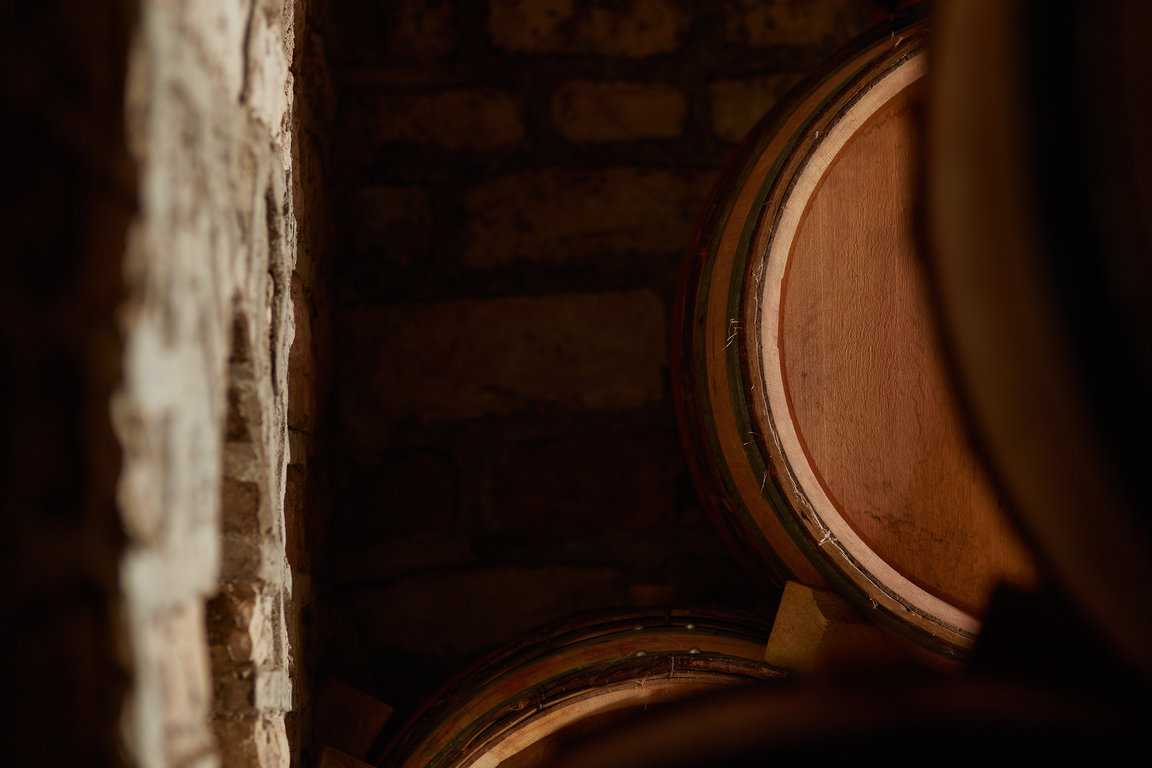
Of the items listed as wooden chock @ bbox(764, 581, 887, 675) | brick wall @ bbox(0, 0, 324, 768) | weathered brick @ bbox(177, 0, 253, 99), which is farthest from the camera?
wooden chock @ bbox(764, 581, 887, 675)

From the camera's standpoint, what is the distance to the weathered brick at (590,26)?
168cm

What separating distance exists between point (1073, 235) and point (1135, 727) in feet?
1.17

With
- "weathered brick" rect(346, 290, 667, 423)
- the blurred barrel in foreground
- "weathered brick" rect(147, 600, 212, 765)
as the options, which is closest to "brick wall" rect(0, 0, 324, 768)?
"weathered brick" rect(147, 600, 212, 765)

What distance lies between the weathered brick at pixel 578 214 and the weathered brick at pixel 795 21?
36 centimetres

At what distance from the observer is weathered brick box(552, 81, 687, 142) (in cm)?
171

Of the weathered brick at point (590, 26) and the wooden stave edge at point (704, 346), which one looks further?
the weathered brick at point (590, 26)

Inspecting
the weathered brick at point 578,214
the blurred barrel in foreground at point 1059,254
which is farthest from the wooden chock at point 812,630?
the weathered brick at point 578,214

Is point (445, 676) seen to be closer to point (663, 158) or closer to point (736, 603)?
point (736, 603)

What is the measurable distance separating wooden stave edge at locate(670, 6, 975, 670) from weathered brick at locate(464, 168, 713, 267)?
473mm

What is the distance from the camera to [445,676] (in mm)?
1686

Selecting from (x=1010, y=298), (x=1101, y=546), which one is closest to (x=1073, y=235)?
(x=1010, y=298)

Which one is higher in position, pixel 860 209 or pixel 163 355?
pixel 860 209

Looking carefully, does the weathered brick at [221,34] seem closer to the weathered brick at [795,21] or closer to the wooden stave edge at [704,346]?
the wooden stave edge at [704,346]

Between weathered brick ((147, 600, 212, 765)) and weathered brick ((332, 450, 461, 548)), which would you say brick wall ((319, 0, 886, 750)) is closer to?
weathered brick ((332, 450, 461, 548))
